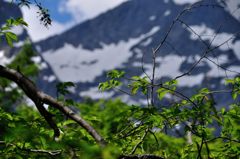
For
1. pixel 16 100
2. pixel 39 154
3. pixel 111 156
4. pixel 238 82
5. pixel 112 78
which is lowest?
pixel 111 156

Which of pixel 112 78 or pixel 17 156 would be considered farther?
pixel 112 78

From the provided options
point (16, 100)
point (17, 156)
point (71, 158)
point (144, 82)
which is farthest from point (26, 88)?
point (16, 100)

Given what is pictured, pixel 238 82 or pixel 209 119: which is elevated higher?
pixel 238 82

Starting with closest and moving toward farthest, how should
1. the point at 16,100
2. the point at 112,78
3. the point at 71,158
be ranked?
1. the point at 71,158
2. the point at 112,78
3. the point at 16,100

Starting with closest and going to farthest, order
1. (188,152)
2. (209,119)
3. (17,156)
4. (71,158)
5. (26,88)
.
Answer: (71,158) → (26,88) → (17,156) → (209,119) → (188,152)

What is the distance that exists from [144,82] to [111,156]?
2.70m

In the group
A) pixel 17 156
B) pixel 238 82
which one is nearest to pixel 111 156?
pixel 17 156

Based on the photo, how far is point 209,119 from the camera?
4379 mm

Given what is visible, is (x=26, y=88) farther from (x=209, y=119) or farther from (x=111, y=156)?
(x=209, y=119)

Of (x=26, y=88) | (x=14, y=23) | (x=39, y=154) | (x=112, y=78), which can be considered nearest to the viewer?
(x=26, y=88)

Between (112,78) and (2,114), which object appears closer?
(2,114)

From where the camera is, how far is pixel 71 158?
2254 mm

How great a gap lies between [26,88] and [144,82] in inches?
74.8

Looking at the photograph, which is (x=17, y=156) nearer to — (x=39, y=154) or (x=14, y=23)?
(x=39, y=154)
